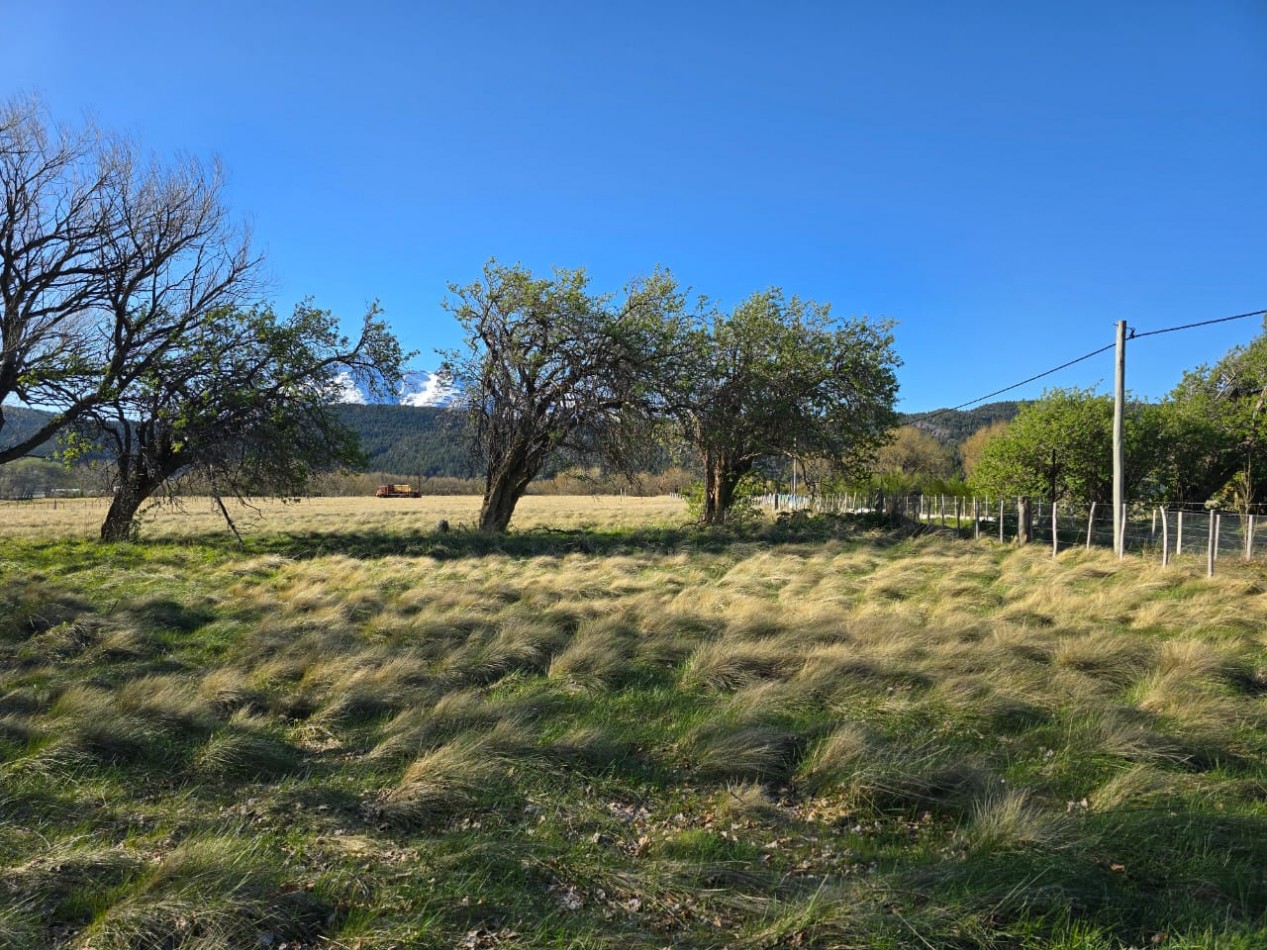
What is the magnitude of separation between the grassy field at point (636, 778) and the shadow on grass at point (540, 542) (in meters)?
8.45

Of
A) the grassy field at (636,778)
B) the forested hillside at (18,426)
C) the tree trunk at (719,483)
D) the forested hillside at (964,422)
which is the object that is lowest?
the grassy field at (636,778)

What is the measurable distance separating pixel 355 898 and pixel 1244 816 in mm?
4304

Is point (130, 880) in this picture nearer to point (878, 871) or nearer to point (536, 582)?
point (878, 871)

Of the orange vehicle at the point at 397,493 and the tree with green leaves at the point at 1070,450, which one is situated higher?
the tree with green leaves at the point at 1070,450

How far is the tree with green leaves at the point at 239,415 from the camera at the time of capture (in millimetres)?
18641

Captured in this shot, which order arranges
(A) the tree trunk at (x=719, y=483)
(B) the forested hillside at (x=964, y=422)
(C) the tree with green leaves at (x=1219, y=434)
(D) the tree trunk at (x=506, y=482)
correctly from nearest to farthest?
(D) the tree trunk at (x=506, y=482) → (A) the tree trunk at (x=719, y=483) → (C) the tree with green leaves at (x=1219, y=434) → (B) the forested hillside at (x=964, y=422)

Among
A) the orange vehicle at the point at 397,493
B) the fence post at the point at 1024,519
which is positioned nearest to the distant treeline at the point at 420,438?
the orange vehicle at the point at 397,493

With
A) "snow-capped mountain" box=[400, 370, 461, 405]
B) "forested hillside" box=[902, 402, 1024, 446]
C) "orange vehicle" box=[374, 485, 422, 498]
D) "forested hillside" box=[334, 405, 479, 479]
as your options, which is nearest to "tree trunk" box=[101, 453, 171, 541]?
"snow-capped mountain" box=[400, 370, 461, 405]

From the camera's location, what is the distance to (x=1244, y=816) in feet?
12.1

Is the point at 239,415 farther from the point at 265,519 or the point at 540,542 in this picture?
the point at 265,519

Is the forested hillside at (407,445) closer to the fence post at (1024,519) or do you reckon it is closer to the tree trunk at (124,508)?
the tree trunk at (124,508)

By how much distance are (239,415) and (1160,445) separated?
3621cm

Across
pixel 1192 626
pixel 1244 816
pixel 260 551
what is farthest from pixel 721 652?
pixel 260 551

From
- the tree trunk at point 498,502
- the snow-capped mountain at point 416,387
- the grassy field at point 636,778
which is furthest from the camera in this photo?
the tree trunk at point 498,502
